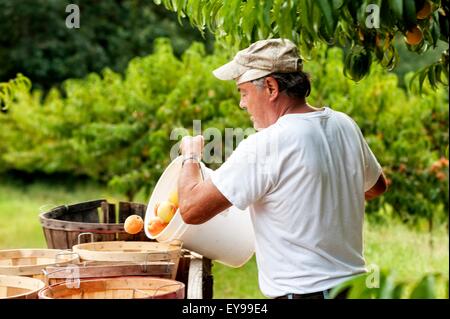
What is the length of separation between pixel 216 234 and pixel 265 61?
37.1 inches

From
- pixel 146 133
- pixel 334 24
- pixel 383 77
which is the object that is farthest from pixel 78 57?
pixel 334 24

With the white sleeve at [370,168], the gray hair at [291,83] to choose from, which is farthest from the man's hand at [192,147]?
the white sleeve at [370,168]

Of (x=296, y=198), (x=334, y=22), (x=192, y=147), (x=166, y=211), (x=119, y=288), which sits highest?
(x=334, y=22)

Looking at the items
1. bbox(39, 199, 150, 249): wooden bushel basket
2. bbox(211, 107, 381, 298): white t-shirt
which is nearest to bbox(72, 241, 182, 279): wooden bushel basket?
bbox(39, 199, 150, 249): wooden bushel basket

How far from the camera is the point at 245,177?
2918mm

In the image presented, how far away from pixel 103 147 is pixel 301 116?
748 centimetres

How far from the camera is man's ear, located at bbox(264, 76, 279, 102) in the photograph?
3.10 metres

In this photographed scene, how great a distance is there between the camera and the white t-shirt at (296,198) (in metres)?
2.94

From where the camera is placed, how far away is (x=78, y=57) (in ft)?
59.2

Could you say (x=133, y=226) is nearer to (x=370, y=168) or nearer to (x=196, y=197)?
(x=196, y=197)

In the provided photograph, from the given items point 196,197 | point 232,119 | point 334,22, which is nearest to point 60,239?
point 196,197

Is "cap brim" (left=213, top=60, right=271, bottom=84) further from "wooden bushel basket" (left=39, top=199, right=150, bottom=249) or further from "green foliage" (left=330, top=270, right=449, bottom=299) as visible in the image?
"green foliage" (left=330, top=270, right=449, bottom=299)

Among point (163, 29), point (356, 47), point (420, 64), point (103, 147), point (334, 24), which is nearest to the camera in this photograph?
point (334, 24)

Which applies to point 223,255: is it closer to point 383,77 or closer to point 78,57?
point 383,77
